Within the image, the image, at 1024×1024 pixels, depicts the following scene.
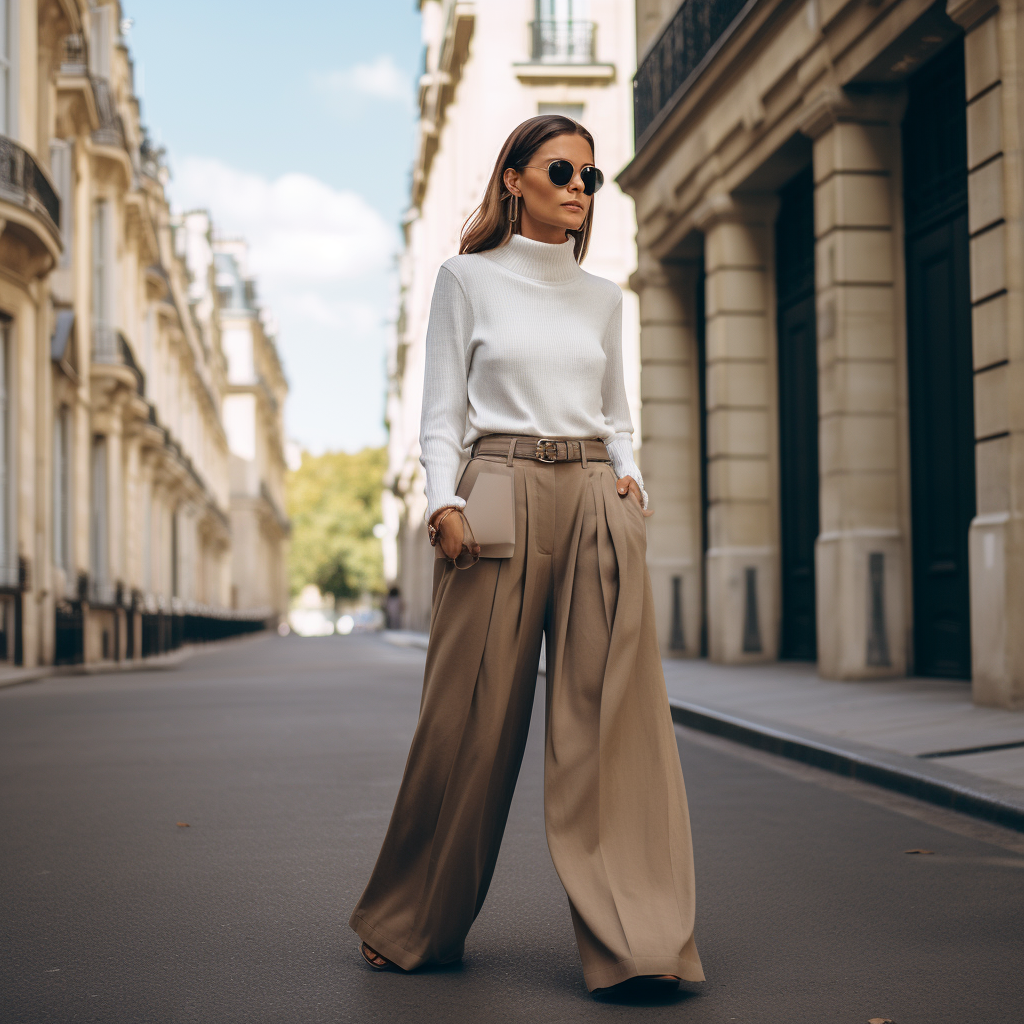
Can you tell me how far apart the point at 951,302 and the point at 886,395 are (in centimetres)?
103

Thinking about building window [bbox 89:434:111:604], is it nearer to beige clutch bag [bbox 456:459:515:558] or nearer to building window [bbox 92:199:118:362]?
building window [bbox 92:199:118:362]

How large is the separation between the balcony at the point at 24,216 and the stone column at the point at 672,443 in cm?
790

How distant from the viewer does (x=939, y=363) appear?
39.4 ft

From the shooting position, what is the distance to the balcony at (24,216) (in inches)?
747

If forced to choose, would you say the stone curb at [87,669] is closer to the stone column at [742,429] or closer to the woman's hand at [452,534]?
the stone column at [742,429]

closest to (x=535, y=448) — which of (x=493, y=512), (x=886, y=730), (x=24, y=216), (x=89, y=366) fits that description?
(x=493, y=512)

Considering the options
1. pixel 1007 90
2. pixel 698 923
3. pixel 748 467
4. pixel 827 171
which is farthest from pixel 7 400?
pixel 698 923

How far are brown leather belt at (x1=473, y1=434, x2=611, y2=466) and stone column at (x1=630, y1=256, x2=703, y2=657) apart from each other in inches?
565

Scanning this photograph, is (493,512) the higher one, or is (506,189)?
(506,189)

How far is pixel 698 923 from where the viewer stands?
13.9 ft

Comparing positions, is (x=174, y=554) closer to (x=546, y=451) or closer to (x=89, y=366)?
(x=89, y=366)

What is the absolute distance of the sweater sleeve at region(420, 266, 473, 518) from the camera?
352 centimetres

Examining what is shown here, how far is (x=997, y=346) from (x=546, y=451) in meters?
6.84

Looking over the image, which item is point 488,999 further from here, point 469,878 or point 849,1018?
point 849,1018
